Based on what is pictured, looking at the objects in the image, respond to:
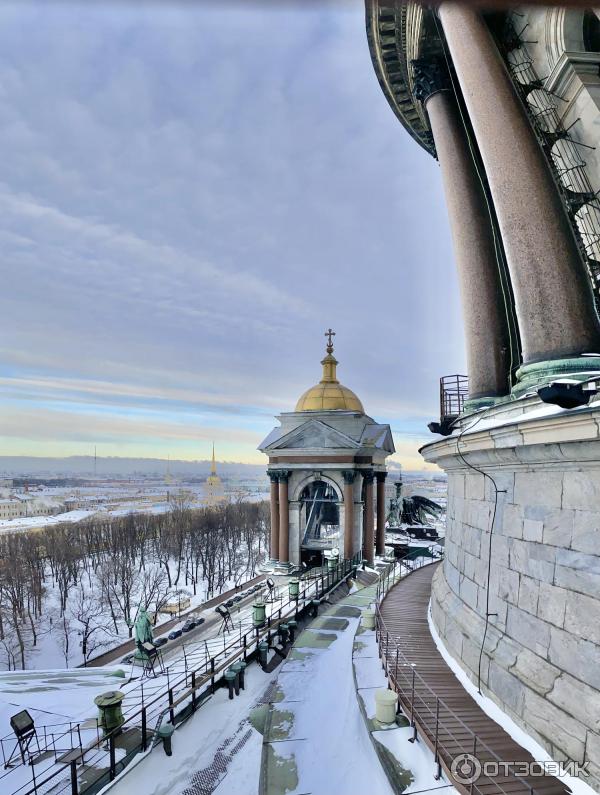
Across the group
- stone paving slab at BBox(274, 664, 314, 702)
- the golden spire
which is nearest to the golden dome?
the golden spire

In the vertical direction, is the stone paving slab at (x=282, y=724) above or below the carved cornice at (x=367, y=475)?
below

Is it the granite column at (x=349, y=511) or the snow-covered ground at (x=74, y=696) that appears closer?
the snow-covered ground at (x=74, y=696)

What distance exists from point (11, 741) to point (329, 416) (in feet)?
77.7

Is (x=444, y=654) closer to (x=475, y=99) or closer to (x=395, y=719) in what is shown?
(x=395, y=719)

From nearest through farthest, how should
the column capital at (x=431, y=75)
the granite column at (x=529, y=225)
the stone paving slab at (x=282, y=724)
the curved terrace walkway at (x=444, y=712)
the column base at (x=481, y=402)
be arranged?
1. the curved terrace walkway at (x=444, y=712)
2. the granite column at (x=529, y=225)
3. the stone paving slab at (x=282, y=724)
4. the column base at (x=481, y=402)
5. the column capital at (x=431, y=75)

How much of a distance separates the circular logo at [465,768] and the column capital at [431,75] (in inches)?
603

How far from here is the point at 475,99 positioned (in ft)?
31.8

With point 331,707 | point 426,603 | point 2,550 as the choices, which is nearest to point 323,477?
point 426,603

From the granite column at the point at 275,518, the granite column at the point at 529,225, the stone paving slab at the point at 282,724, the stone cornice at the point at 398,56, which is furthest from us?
the granite column at the point at 275,518

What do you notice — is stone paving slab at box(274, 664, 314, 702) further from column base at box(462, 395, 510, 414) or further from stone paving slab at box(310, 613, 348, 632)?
column base at box(462, 395, 510, 414)

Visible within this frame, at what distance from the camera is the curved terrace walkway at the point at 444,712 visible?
561cm

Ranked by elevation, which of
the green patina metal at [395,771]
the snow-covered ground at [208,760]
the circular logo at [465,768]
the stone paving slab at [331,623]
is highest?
the circular logo at [465,768]

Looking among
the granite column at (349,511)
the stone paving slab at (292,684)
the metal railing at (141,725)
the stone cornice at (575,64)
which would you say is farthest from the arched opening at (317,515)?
the stone cornice at (575,64)

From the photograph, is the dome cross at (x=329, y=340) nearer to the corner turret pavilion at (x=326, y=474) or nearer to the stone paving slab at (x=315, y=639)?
the corner turret pavilion at (x=326, y=474)
